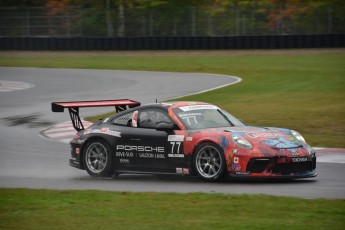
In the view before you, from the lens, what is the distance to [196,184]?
11664mm

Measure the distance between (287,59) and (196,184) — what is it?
28.1 meters

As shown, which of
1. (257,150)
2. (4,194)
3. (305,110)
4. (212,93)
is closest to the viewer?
(4,194)

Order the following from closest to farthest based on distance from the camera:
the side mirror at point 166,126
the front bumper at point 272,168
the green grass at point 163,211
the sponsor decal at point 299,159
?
the green grass at point 163,211 < the front bumper at point 272,168 < the sponsor decal at point 299,159 < the side mirror at point 166,126

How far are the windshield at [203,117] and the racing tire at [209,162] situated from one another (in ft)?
1.68

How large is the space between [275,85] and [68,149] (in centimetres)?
1427

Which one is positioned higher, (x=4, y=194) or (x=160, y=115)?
(x=160, y=115)

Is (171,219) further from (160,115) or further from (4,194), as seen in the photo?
(160,115)

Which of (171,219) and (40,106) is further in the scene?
(40,106)

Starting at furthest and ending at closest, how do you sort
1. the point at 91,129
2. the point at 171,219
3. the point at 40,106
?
1. the point at 40,106
2. the point at 91,129
3. the point at 171,219

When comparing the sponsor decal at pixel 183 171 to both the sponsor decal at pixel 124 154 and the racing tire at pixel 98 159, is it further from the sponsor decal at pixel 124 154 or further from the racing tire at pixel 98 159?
the racing tire at pixel 98 159

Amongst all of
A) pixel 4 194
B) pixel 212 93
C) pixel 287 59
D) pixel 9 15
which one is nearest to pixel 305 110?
pixel 212 93

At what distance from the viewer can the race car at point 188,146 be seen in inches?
449

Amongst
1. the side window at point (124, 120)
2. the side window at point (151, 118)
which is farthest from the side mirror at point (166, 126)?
the side window at point (124, 120)

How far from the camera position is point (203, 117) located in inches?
489
